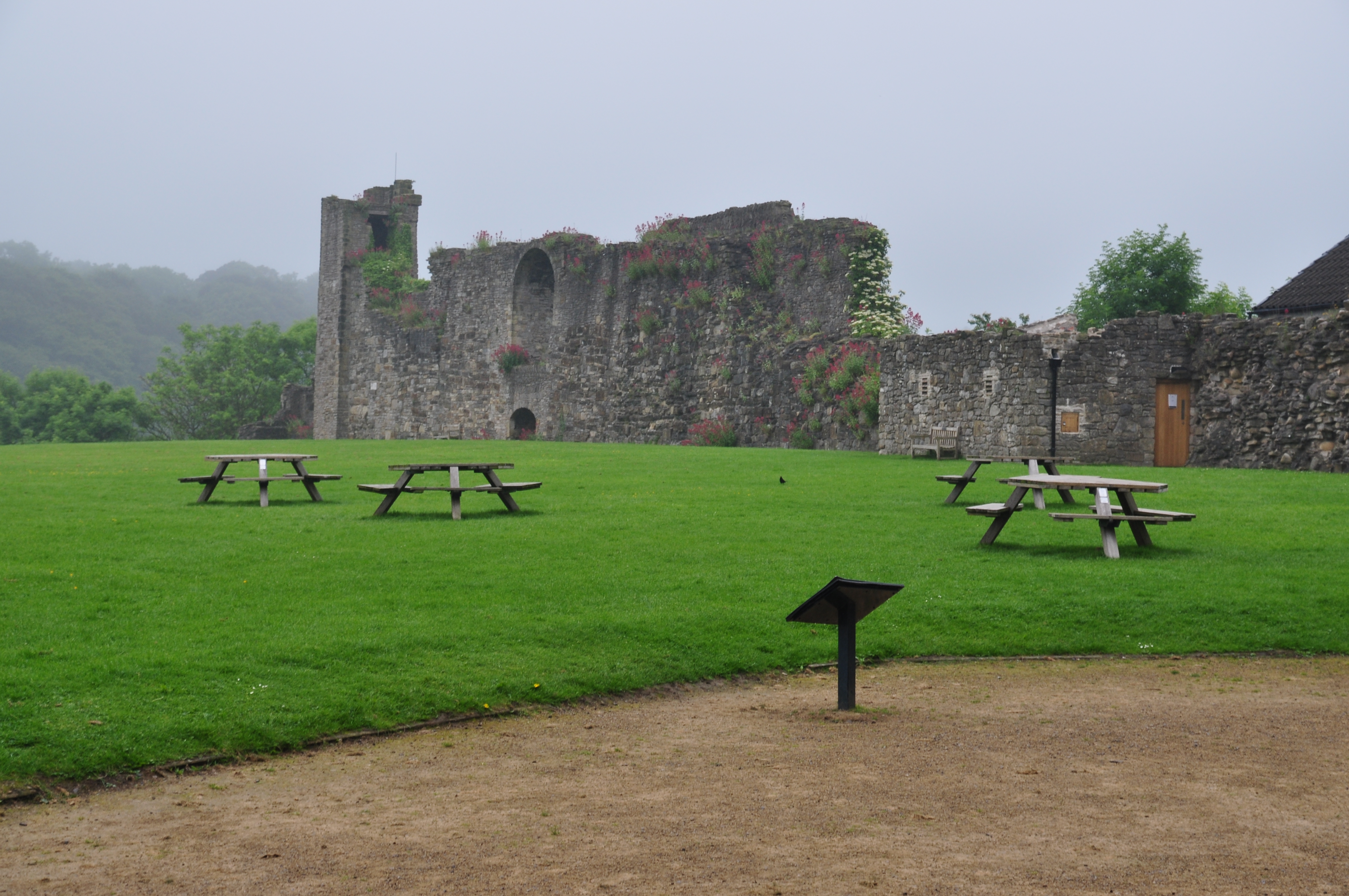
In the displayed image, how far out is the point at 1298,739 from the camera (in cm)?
610

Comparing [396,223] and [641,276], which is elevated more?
[396,223]

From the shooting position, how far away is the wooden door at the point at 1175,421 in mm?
22656

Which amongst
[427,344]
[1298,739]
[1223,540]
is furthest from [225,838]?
[427,344]

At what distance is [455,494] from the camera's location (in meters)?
12.8

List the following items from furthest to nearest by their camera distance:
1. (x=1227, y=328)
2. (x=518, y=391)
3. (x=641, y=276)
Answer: (x=518, y=391), (x=641, y=276), (x=1227, y=328)

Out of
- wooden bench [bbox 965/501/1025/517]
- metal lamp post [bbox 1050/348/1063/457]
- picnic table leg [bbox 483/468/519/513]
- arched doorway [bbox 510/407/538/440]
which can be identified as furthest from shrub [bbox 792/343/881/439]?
wooden bench [bbox 965/501/1025/517]

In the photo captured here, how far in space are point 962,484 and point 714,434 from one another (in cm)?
1662

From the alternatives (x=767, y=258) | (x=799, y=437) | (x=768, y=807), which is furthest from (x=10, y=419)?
(x=768, y=807)

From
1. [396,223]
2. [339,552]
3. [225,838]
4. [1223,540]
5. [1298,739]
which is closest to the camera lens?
[225,838]

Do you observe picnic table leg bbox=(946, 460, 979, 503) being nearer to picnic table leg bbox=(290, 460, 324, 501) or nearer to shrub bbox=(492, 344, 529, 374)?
picnic table leg bbox=(290, 460, 324, 501)

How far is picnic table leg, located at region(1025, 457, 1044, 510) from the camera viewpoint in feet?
46.3

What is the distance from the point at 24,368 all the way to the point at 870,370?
92.7 meters

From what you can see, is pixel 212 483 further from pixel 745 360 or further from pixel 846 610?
pixel 745 360

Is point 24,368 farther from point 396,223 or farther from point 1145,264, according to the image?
point 1145,264
